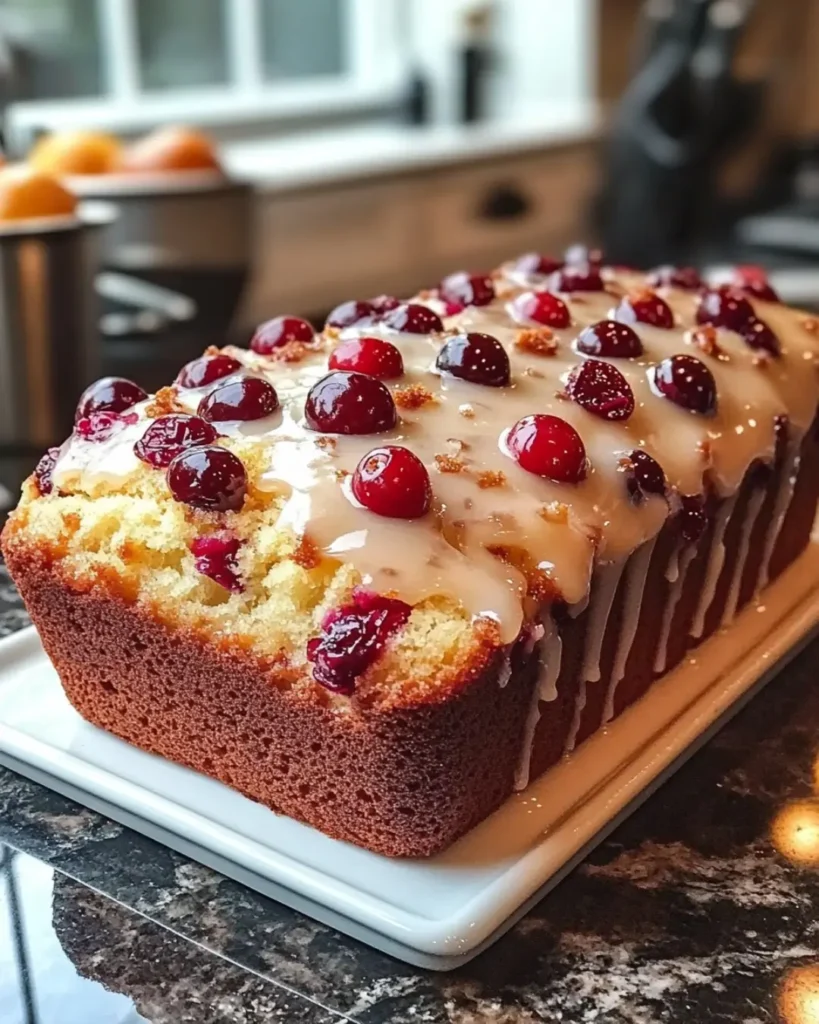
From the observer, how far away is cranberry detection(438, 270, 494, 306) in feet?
4.05

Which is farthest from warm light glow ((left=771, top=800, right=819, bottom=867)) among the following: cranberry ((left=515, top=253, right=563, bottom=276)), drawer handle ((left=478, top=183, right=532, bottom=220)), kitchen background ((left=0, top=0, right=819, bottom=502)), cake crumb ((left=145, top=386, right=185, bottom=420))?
drawer handle ((left=478, top=183, right=532, bottom=220))

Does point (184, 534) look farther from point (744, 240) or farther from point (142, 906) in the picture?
point (744, 240)

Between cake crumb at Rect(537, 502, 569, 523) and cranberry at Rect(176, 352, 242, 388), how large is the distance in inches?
12.4

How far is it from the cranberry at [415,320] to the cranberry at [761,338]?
0.32m

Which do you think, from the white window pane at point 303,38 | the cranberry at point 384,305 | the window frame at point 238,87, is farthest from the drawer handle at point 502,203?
the cranberry at point 384,305

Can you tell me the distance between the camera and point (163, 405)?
0.98 m

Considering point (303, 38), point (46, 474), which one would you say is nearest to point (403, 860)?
point (46, 474)

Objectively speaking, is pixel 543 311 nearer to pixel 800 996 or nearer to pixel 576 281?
pixel 576 281

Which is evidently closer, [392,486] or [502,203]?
[392,486]

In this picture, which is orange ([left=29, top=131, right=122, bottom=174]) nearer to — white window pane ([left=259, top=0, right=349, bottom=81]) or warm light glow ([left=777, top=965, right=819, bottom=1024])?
warm light glow ([left=777, top=965, right=819, bottom=1024])

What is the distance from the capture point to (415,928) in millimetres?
740

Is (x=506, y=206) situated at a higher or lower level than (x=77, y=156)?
lower

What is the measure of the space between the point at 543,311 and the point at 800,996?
0.68 meters

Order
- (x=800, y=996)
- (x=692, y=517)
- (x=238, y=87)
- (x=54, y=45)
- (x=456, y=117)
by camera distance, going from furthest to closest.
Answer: (x=456, y=117)
(x=238, y=87)
(x=54, y=45)
(x=692, y=517)
(x=800, y=996)
